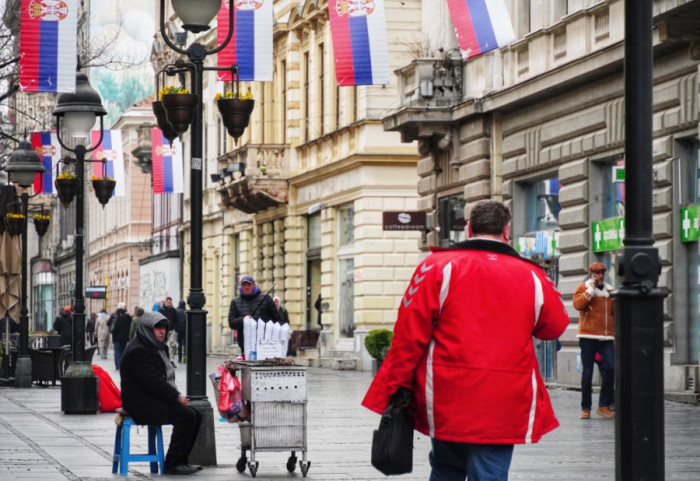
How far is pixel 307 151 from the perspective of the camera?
4412cm

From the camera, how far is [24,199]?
99.1 feet

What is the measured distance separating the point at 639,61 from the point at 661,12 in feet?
45.4

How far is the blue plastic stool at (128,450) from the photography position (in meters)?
13.0

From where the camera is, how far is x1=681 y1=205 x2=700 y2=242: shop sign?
21.2m

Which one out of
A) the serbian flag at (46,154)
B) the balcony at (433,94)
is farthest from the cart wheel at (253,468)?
the serbian flag at (46,154)

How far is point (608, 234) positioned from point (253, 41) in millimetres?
5866

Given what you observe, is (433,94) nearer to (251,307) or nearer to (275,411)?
(251,307)

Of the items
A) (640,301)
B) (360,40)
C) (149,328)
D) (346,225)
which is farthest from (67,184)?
(640,301)

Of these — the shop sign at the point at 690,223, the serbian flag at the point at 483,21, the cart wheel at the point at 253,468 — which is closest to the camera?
the cart wheel at the point at 253,468

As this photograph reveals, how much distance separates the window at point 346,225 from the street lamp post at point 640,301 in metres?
33.2

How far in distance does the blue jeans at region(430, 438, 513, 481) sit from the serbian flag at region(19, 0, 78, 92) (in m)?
13.9

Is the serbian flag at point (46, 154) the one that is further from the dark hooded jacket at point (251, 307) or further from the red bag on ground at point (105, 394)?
the dark hooded jacket at point (251, 307)

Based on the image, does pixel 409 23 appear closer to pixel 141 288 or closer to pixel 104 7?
pixel 141 288

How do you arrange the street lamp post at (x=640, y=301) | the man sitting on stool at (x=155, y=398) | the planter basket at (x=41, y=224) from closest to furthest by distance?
the street lamp post at (x=640, y=301) < the man sitting on stool at (x=155, y=398) < the planter basket at (x=41, y=224)
